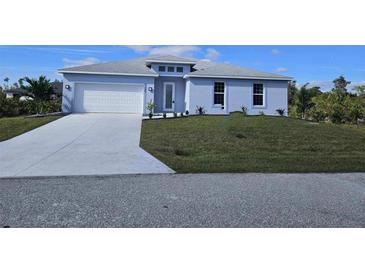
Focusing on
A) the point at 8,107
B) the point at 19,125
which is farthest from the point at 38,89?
the point at 19,125

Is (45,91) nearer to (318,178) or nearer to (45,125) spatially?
(45,125)

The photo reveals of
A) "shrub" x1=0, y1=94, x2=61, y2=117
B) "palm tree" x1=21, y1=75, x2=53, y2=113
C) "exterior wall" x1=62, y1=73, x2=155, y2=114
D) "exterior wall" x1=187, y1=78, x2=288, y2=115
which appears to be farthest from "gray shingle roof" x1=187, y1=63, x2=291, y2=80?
"shrub" x1=0, y1=94, x2=61, y2=117

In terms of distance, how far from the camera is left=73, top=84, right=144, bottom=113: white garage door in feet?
64.8

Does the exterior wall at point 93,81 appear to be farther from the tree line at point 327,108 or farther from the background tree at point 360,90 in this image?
the background tree at point 360,90

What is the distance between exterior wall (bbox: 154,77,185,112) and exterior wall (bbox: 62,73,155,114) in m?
0.88

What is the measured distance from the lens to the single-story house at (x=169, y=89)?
19719mm

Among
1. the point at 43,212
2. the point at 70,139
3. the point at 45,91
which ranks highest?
the point at 45,91

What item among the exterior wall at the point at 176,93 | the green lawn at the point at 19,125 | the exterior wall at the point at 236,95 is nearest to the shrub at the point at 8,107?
the green lawn at the point at 19,125

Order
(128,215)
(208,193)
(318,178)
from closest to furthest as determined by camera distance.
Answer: (128,215) → (208,193) → (318,178)

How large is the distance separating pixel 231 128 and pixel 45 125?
9278 millimetres
